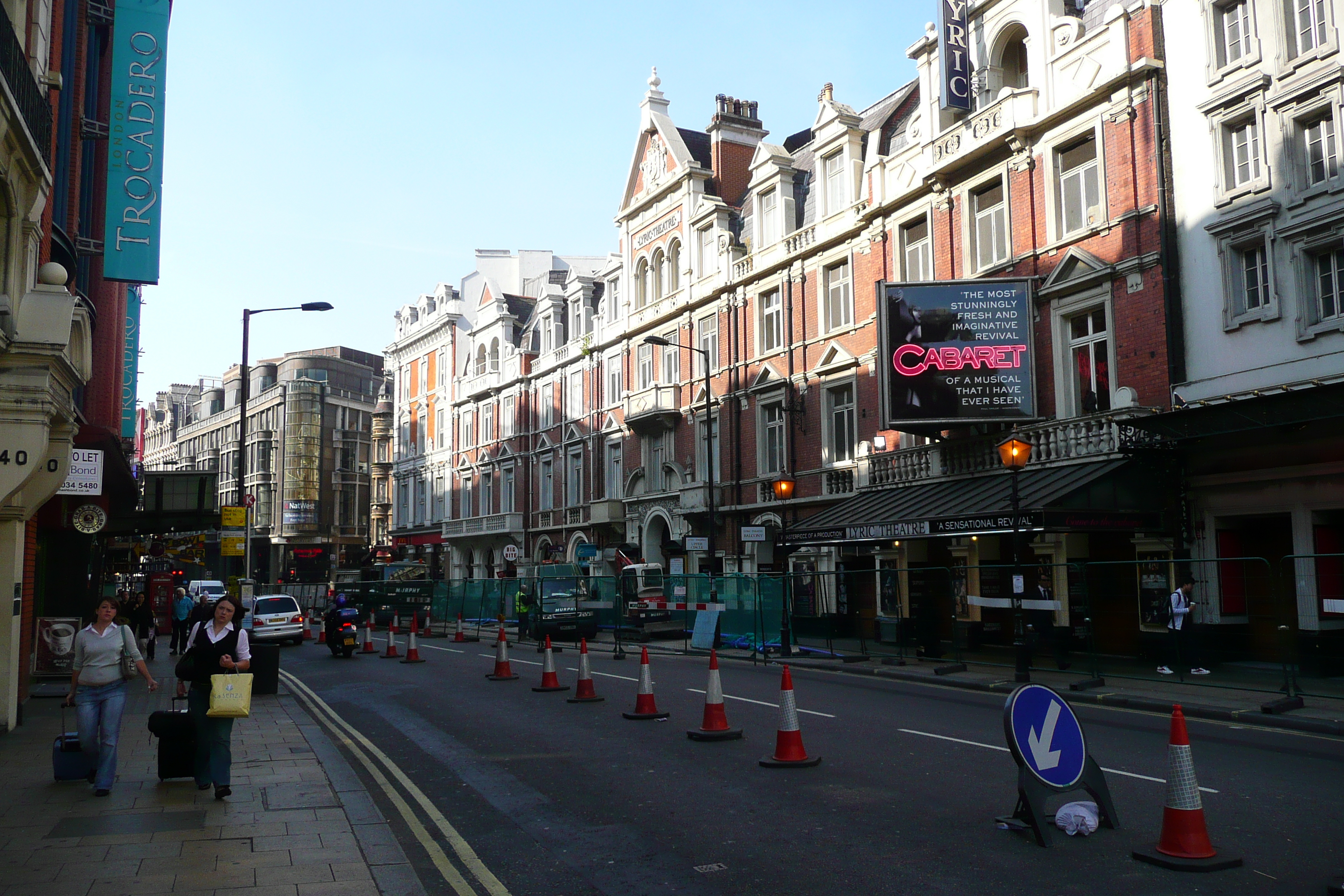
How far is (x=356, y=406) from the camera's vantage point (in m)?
91.2

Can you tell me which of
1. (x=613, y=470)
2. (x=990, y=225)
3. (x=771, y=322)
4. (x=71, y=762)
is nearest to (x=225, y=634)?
(x=71, y=762)

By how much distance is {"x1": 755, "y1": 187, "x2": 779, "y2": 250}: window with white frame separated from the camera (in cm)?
3397

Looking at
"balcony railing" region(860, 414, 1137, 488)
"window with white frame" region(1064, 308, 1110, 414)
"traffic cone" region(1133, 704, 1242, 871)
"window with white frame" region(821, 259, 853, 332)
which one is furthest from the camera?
"window with white frame" region(821, 259, 853, 332)

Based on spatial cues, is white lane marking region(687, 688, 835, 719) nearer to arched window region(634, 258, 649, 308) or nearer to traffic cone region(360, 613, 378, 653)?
traffic cone region(360, 613, 378, 653)

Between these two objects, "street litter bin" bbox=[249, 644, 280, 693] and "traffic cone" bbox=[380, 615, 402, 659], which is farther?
"traffic cone" bbox=[380, 615, 402, 659]

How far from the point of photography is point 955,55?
2534 cm

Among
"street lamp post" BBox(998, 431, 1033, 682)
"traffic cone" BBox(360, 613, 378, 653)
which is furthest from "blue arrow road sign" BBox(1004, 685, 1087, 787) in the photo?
"traffic cone" BBox(360, 613, 378, 653)

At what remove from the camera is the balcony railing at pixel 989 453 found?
68.1 feet

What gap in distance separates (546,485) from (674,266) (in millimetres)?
14189

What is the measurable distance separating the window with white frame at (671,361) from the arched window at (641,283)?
276cm

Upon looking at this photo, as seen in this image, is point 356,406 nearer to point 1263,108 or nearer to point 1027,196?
point 1027,196

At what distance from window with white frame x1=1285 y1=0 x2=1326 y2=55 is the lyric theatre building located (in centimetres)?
255

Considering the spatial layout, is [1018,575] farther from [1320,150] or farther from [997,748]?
[1320,150]

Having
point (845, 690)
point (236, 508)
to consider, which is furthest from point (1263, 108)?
point (236, 508)
